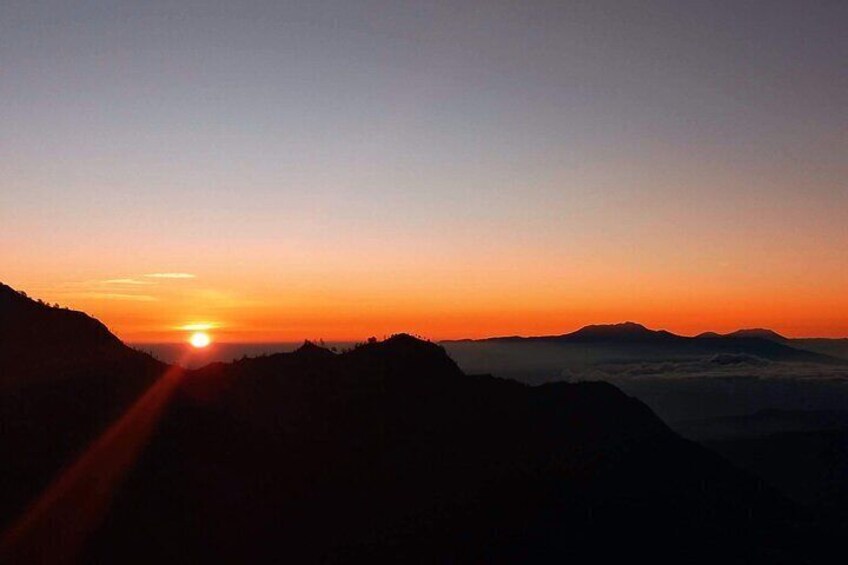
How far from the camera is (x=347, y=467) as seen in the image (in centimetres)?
3875

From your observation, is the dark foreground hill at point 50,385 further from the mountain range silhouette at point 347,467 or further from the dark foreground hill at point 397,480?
the dark foreground hill at point 397,480

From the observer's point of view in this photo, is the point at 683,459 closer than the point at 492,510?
No

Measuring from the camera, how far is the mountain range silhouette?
2994 centimetres

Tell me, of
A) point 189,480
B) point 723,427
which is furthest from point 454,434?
point 723,427

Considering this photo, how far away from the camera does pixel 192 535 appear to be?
2889cm

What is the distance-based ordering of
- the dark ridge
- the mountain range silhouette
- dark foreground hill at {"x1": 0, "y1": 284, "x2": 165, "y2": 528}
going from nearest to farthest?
dark foreground hill at {"x1": 0, "y1": 284, "x2": 165, "y2": 528}, the mountain range silhouette, the dark ridge

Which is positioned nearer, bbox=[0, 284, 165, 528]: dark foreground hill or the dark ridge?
bbox=[0, 284, 165, 528]: dark foreground hill

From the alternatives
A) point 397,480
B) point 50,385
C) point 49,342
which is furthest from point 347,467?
point 49,342

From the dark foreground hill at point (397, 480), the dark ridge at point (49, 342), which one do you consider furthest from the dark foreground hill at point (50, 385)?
the dark foreground hill at point (397, 480)

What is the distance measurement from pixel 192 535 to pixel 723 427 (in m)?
193

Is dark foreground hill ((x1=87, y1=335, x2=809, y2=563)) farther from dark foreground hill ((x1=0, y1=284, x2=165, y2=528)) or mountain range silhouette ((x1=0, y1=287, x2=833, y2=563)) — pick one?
dark foreground hill ((x1=0, y1=284, x2=165, y2=528))

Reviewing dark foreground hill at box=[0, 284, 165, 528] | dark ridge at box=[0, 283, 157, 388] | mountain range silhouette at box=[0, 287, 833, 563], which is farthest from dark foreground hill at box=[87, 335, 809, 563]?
dark ridge at box=[0, 283, 157, 388]

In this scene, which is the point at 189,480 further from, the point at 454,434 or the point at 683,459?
the point at 683,459

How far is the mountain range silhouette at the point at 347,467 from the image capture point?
29.9m
